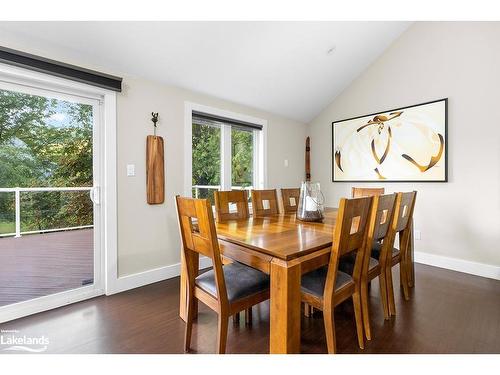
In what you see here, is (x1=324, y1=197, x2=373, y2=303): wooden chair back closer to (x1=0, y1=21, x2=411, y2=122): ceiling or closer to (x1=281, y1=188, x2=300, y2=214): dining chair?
(x1=281, y1=188, x2=300, y2=214): dining chair

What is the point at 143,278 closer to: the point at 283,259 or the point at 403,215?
the point at 283,259

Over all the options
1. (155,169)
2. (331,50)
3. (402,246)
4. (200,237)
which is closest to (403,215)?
(402,246)

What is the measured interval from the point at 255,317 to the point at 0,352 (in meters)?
1.62

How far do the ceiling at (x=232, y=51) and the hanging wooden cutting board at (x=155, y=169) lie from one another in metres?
0.67

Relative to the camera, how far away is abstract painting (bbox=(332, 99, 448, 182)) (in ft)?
10.2

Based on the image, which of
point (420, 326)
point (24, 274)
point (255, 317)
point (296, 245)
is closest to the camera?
point (296, 245)

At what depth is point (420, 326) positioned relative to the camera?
183cm

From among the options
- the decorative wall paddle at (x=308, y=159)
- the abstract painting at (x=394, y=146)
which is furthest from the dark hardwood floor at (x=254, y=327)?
the decorative wall paddle at (x=308, y=159)

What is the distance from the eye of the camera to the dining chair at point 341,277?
1.36 meters

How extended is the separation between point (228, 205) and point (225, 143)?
137cm

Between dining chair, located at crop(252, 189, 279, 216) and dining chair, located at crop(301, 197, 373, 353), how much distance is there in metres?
0.96
